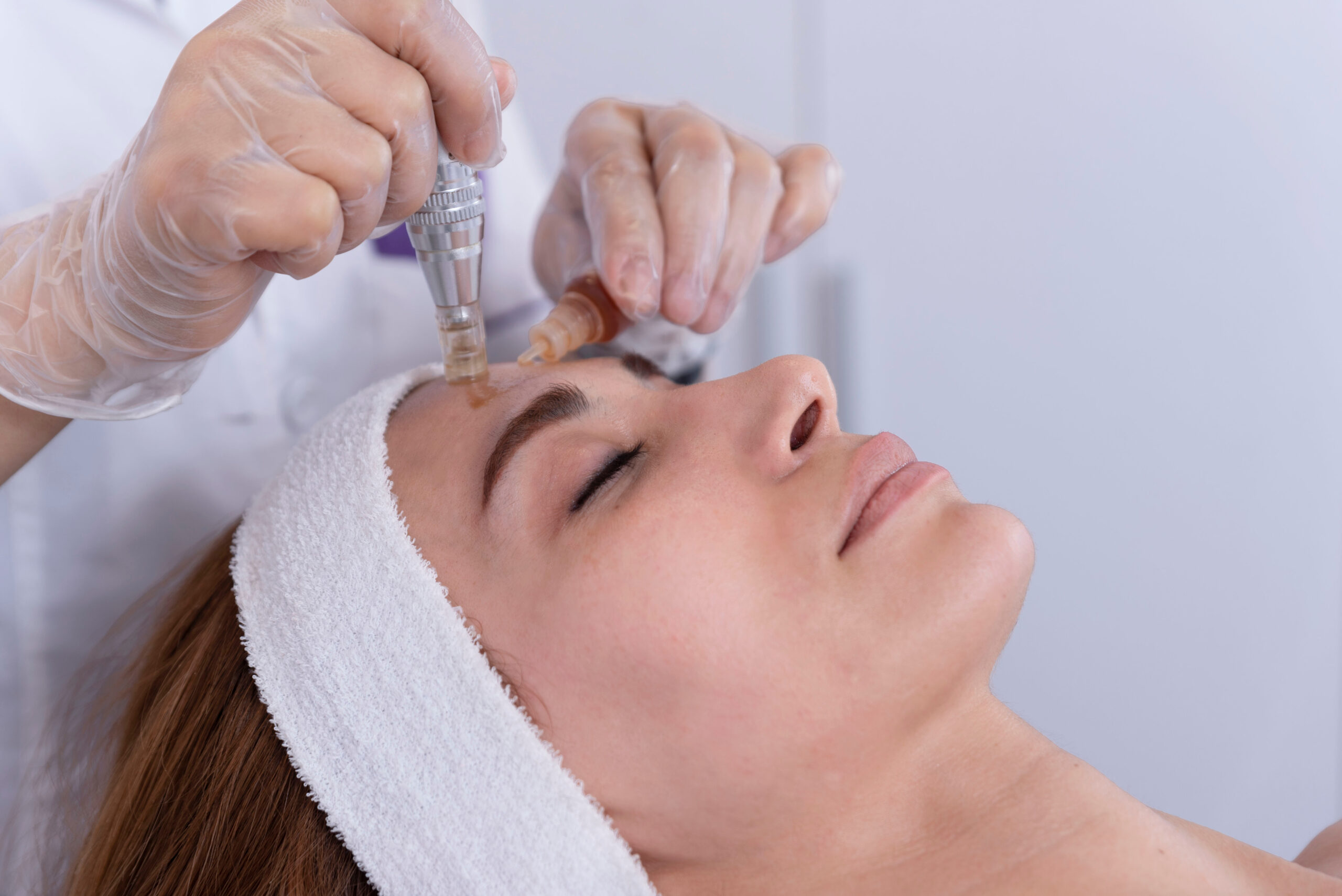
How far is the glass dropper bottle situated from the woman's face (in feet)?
0.51

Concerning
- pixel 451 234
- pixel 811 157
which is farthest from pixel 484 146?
pixel 811 157

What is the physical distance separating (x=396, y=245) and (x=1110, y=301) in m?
1.42

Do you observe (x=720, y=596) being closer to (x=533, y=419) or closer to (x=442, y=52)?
(x=533, y=419)

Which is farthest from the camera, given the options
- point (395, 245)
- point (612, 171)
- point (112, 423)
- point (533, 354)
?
point (395, 245)

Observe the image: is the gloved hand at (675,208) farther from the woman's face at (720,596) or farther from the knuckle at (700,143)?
the woman's face at (720,596)

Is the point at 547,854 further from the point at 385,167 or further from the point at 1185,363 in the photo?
the point at 1185,363

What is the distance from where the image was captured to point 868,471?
0.87 meters

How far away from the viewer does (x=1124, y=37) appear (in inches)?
72.7

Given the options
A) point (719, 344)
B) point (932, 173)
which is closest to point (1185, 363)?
point (932, 173)

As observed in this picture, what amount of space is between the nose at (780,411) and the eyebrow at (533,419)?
15cm

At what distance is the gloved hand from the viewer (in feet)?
3.83

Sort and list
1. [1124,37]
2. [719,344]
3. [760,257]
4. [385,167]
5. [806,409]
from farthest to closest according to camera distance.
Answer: [1124,37] → [719,344] → [760,257] → [806,409] → [385,167]

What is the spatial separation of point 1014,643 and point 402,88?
1789mm

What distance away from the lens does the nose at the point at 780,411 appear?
2.87 ft
